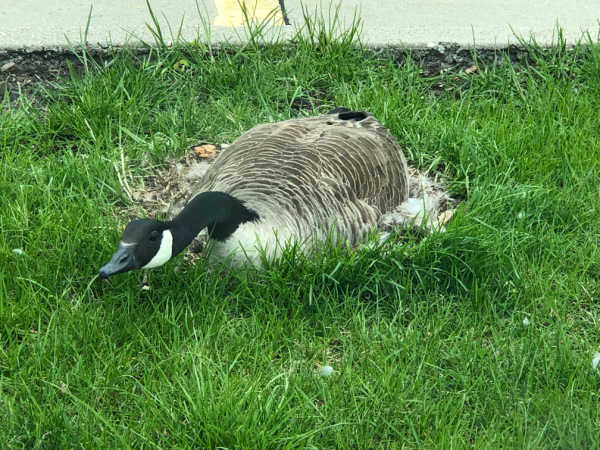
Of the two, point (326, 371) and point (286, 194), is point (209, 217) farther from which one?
point (326, 371)

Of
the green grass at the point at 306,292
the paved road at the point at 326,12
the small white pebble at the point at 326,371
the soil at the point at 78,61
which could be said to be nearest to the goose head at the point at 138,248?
the green grass at the point at 306,292

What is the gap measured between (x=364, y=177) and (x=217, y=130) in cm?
120

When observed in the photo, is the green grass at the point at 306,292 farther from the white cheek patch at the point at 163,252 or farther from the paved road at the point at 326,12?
the paved road at the point at 326,12

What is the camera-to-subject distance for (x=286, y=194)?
12.2 feet

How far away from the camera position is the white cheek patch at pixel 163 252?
3.13 m

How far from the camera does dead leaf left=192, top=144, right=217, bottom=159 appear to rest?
477 cm

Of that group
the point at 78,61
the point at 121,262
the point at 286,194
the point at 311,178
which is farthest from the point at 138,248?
the point at 78,61

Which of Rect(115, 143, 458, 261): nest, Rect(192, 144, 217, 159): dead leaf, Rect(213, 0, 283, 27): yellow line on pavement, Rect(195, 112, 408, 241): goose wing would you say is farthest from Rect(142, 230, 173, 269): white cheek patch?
Rect(213, 0, 283, 27): yellow line on pavement

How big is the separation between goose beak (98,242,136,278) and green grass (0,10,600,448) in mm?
324

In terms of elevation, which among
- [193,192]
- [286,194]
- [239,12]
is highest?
[239,12]

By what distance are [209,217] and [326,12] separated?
3054 mm

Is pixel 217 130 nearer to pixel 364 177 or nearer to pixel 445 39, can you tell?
pixel 364 177

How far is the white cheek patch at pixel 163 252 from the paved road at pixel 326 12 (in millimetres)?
2418

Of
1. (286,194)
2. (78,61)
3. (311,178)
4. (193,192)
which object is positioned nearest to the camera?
(286,194)
